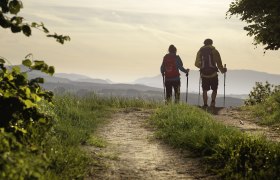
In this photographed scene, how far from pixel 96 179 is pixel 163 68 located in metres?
11.9

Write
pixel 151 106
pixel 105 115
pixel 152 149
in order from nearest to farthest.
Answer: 1. pixel 152 149
2. pixel 105 115
3. pixel 151 106

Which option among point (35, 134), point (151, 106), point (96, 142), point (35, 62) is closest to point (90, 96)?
point (151, 106)

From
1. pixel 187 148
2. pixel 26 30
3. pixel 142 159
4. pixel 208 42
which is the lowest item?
pixel 142 159

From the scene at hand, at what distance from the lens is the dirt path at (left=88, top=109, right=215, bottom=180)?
6746 mm

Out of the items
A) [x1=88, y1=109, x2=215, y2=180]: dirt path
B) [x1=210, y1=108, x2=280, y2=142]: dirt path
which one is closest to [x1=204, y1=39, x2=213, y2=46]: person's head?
[x1=210, y1=108, x2=280, y2=142]: dirt path

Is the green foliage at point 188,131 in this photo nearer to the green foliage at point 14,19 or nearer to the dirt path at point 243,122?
the dirt path at point 243,122

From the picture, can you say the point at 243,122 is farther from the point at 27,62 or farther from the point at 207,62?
the point at 27,62

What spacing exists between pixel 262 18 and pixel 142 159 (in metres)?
11.0

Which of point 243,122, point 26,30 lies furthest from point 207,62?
point 26,30

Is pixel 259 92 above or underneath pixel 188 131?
above

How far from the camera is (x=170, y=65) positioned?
1747cm

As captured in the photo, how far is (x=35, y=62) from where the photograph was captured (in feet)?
13.9

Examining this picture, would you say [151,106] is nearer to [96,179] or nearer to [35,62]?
[96,179]

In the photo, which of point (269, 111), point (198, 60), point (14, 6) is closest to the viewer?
point (14, 6)
